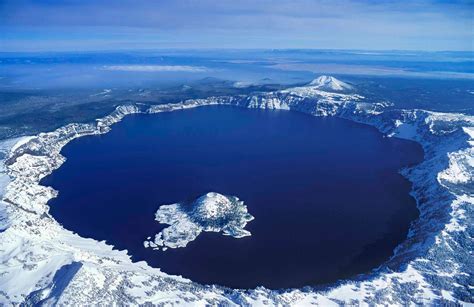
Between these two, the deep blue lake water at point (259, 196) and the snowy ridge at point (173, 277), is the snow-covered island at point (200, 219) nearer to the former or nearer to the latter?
the deep blue lake water at point (259, 196)

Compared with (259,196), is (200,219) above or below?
above

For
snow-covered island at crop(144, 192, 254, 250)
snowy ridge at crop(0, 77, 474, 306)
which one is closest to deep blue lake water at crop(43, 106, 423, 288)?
snow-covered island at crop(144, 192, 254, 250)

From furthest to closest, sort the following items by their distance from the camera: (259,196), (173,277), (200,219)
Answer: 1. (259,196)
2. (200,219)
3. (173,277)

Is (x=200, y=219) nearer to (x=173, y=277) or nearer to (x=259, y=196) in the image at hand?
(x=259, y=196)

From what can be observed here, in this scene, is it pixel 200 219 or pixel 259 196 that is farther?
pixel 259 196

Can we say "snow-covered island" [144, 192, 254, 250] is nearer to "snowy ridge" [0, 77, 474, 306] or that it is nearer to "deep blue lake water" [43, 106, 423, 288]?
"deep blue lake water" [43, 106, 423, 288]

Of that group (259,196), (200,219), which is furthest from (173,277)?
(259,196)

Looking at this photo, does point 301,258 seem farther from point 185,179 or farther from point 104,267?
point 185,179

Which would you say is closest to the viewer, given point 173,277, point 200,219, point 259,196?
point 173,277
